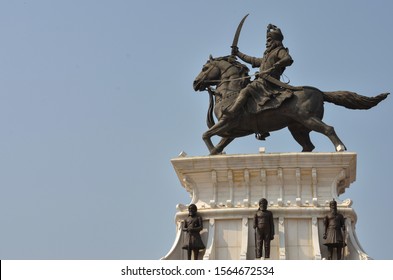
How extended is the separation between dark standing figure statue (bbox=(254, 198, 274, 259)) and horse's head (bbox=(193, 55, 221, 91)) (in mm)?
4401

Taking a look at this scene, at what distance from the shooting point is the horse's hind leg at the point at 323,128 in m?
26.3

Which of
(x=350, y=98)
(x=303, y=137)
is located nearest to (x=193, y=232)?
(x=303, y=137)

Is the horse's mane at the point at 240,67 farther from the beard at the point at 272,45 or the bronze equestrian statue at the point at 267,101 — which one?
the beard at the point at 272,45

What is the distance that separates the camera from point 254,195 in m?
26.2

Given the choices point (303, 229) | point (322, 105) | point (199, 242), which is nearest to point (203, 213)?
point (199, 242)

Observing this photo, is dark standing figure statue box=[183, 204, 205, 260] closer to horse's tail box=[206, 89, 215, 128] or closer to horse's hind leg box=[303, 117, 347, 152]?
horse's tail box=[206, 89, 215, 128]

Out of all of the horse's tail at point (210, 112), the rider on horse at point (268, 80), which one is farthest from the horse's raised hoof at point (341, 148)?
the horse's tail at point (210, 112)

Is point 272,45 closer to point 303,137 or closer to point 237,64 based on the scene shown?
point 237,64

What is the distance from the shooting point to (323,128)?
26.5 m

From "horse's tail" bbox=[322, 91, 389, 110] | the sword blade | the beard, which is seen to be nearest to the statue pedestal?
"horse's tail" bbox=[322, 91, 389, 110]

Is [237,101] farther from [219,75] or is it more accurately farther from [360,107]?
[360,107]

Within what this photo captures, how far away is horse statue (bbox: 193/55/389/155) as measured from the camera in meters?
26.6

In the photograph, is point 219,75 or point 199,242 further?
point 219,75

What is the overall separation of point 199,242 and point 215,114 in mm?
4036
